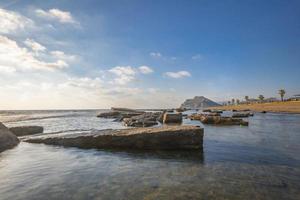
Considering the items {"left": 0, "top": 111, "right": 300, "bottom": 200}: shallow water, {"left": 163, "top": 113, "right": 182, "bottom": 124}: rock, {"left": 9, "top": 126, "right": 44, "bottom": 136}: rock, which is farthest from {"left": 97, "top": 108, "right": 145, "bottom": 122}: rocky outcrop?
{"left": 0, "top": 111, "right": 300, "bottom": 200}: shallow water

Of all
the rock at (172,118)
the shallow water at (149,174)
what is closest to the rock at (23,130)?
the shallow water at (149,174)

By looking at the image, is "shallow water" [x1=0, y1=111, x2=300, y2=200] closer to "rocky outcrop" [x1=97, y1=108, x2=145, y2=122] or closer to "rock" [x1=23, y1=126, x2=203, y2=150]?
"rock" [x1=23, y1=126, x2=203, y2=150]

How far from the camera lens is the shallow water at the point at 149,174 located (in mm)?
7430

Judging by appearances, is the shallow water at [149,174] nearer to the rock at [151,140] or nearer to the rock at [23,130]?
the rock at [151,140]

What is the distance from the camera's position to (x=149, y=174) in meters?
9.46

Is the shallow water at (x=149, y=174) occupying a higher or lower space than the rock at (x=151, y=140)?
lower

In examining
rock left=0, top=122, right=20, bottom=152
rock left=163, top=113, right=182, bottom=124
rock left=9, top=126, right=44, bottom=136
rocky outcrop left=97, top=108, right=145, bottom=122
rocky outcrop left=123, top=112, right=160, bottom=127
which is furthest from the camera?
rocky outcrop left=97, top=108, right=145, bottom=122

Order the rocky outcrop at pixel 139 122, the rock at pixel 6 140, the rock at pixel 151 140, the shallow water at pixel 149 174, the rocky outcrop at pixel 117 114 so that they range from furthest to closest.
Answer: the rocky outcrop at pixel 117 114 → the rocky outcrop at pixel 139 122 → the rock at pixel 6 140 → the rock at pixel 151 140 → the shallow water at pixel 149 174

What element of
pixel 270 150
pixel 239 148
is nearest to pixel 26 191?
pixel 239 148

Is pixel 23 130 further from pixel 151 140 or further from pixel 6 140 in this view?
pixel 151 140

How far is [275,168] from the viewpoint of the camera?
10539 mm

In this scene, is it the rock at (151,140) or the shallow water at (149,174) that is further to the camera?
the rock at (151,140)

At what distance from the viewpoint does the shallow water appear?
7.43 metres

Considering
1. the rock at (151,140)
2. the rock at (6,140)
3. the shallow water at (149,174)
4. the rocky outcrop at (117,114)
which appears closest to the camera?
the shallow water at (149,174)
